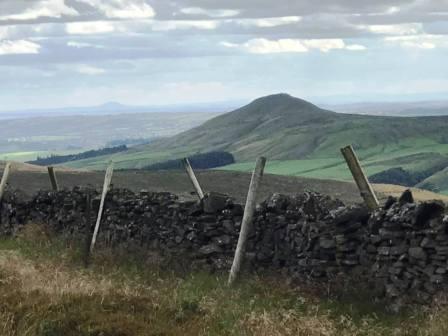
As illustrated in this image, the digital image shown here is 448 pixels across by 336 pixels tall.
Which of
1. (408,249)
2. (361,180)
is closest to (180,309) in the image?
(408,249)

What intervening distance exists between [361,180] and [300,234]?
1414mm

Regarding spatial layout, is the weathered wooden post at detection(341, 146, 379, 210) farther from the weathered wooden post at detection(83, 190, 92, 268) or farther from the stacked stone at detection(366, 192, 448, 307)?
the weathered wooden post at detection(83, 190, 92, 268)

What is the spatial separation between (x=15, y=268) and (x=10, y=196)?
852 cm

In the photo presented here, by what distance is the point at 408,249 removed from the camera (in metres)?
10.5

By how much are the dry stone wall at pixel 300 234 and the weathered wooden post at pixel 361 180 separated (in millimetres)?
177

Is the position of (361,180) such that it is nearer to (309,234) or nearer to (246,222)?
(309,234)

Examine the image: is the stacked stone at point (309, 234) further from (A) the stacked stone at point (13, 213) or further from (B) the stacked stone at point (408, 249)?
(A) the stacked stone at point (13, 213)

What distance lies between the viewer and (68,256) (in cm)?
1513

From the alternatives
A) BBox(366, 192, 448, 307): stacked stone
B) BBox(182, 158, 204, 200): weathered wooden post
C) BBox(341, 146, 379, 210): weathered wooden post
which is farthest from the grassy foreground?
BBox(182, 158, 204, 200): weathered wooden post

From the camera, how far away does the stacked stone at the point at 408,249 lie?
1008cm

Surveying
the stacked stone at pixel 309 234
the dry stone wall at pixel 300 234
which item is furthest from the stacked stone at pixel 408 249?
the stacked stone at pixel 309 234

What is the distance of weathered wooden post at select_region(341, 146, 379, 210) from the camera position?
1159 cm

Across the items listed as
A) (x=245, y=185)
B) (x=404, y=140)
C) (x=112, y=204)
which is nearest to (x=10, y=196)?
(x=112, y=204)

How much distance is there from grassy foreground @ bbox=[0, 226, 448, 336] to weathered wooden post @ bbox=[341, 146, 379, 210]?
1641mm
